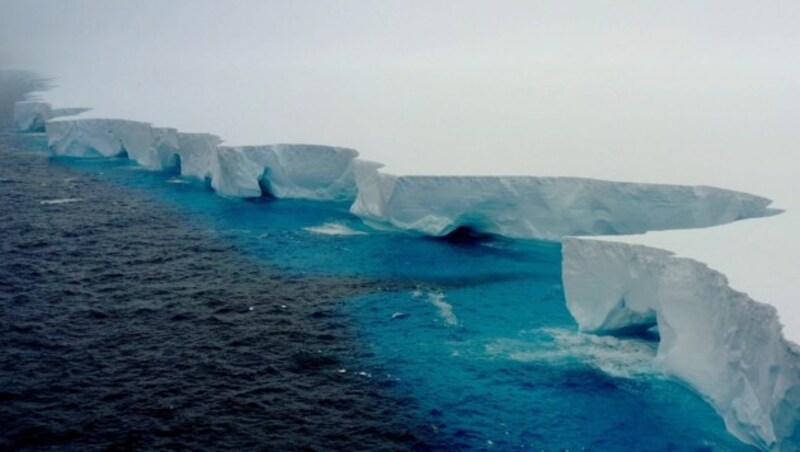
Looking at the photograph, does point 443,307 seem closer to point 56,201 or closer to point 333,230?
point 333,230

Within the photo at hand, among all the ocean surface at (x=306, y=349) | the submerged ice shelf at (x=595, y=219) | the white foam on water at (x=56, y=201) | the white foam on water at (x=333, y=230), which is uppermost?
the submerged ice shelf at (x=595, y=219)

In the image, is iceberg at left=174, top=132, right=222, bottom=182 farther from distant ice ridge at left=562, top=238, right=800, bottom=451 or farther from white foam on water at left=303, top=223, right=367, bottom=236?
distant ice ridge at left=562, top=238, right=800, bottom=451

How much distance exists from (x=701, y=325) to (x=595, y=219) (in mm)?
6963

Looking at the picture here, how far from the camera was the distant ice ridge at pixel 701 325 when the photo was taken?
9.07m

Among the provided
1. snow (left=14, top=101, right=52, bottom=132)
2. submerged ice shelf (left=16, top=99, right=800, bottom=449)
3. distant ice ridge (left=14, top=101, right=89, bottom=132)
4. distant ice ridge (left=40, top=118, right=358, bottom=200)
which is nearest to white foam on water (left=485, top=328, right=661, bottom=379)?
submerged ice shelf (left=16, top=99, right=800, bottom=449)

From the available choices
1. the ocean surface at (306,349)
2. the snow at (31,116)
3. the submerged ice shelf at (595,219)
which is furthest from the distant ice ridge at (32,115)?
the ocean surface at (306,349)

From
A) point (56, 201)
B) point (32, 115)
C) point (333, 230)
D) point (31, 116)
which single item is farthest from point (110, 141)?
point (333, 230)

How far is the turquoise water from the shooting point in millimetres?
10883

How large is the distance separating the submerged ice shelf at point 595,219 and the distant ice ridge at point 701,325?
0.07 ft

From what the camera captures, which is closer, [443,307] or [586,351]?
[586,351]

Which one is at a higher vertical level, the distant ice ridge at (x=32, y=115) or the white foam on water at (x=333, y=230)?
the distant ice ridge at (x=32, y=115)

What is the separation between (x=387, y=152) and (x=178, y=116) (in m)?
13.7

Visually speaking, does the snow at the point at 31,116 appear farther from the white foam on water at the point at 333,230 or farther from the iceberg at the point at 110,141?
the white foam on water at the point at 333,230

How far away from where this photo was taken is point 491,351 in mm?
13430
